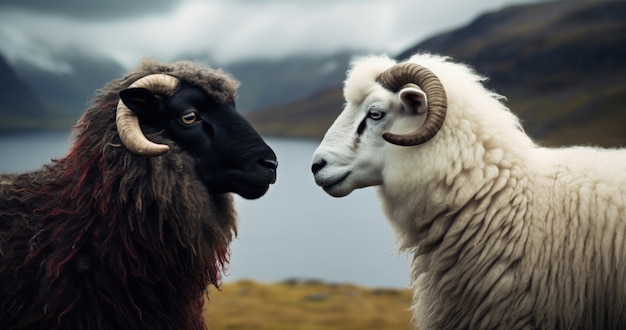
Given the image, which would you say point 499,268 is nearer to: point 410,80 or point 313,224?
point 410,80

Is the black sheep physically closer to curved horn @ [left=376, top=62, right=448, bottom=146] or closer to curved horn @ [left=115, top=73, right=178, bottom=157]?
curved horn @ [left=115, top=73, right=178, bottom=157]

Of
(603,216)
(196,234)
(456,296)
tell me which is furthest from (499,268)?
(196,234)

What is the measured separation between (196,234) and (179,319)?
2.26 ft

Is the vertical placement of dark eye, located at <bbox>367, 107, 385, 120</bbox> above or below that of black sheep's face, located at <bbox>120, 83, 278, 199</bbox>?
above

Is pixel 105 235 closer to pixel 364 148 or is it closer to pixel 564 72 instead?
pixel 364 148

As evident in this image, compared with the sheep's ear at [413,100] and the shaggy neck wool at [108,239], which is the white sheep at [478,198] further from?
the shaggy neck wool at [108,239]

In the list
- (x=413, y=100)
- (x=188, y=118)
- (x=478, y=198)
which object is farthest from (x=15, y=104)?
(x=478, y=198)

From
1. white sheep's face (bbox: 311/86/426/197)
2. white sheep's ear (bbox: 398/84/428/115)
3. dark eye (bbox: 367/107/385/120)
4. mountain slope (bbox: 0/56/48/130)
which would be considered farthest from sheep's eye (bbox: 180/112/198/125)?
mountain slope (bbox: 0/56/48/130)

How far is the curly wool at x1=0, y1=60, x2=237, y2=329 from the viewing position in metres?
4.39

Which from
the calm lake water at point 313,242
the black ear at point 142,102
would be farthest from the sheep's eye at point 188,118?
the calm lake water at point 313,242

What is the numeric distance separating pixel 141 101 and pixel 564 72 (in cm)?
16817

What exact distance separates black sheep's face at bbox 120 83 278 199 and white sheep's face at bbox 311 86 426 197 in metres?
0.50

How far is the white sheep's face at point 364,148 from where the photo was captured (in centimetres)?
504

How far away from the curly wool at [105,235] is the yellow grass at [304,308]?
1750 cm
